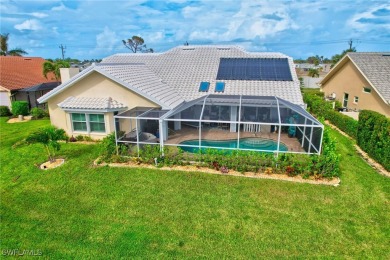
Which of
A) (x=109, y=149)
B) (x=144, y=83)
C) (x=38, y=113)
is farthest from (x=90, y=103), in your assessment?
(x=38, y=113)

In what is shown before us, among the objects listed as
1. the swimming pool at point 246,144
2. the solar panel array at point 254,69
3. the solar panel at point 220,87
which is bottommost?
the swimming pool at point 246,144

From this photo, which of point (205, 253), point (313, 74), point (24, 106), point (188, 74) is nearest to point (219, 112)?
point (188, 74)

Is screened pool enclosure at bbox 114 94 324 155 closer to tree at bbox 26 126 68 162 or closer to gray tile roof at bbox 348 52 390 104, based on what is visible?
tree at bbox 26 126 68 162

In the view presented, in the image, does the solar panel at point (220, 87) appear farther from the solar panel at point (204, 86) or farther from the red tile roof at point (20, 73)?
the red tile roof at point (20, 73)

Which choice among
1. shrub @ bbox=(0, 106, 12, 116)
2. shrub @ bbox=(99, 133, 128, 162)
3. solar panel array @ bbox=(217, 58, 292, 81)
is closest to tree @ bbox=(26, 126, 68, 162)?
shrub @ bbox=(99, 133, 128, 162)

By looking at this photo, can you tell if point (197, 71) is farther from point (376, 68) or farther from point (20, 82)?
point (20, 82)

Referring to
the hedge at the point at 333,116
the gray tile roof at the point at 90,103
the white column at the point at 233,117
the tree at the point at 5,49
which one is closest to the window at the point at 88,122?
the gray tile roof at the point at 90,103

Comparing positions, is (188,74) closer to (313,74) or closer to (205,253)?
(205,253)
